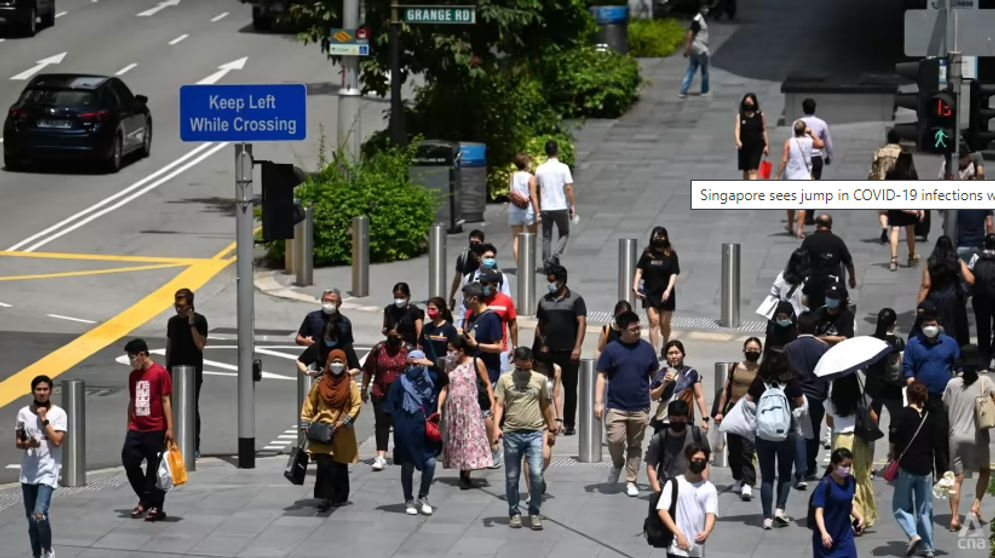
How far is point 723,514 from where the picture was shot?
1534 cm

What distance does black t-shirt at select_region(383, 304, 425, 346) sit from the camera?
16.8m

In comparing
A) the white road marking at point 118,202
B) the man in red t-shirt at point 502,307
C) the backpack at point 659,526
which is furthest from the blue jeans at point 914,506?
the white road marking at point 118,202

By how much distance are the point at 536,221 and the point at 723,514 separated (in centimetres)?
1009

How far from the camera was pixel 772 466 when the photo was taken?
48.6 ft

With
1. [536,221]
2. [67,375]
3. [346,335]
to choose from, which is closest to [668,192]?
[536,221]

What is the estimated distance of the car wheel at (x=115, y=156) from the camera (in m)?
33.0

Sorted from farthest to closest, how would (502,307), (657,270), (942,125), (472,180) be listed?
(472,180) < (657,270) < (942,125) < (502,307)

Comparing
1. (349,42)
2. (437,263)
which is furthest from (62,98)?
(437,263)

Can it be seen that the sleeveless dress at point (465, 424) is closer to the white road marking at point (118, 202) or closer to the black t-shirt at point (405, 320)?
the black t-shirt at point (405, 320)

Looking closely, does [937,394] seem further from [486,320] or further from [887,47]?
[887,47]

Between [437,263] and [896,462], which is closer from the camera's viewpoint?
[896,462]

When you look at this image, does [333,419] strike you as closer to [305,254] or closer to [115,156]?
[305,254]

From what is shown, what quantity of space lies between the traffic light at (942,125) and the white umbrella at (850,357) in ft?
10.8

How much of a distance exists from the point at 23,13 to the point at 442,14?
2079 cm
